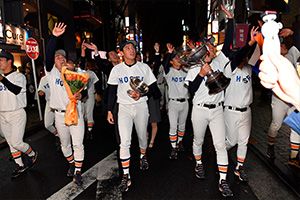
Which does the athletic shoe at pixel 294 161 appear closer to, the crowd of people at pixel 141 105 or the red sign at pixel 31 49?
the crowd of people at pixel 141 105

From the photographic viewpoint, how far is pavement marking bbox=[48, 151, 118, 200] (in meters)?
3.60

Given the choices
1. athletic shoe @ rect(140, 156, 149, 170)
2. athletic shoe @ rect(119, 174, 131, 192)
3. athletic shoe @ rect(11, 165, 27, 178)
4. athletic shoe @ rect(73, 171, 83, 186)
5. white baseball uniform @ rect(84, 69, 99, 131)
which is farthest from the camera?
white baseball uniform @ rect(84, 69, 99, 131)

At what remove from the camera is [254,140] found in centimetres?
571

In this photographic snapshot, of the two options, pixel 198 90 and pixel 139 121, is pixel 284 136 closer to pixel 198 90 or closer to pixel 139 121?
pixel 198 90

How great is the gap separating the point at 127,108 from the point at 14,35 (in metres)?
11.2

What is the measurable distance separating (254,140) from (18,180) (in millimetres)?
5663

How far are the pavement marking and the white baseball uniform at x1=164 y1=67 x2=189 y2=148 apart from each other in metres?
1.54

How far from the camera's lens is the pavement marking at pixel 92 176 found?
3596 mm

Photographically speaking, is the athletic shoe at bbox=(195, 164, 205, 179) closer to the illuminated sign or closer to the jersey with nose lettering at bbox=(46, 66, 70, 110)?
the jersey with nose lettering at bbox=(46, 66, 70, 110)

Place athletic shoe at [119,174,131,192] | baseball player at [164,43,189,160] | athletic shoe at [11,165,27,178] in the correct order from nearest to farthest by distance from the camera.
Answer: athletic shoe at [119,174,131,192] < athletic shoe at [11,165,27,178] < baseball player at [164,43,189,160]

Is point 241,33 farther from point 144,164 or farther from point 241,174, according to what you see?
point 144,164

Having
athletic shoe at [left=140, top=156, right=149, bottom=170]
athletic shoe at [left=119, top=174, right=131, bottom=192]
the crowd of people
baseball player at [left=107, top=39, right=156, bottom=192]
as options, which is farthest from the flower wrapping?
athletic shoe at [left=140, top=156, right=149, bottom=170]

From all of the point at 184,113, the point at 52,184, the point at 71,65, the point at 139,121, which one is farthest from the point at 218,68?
the point at 52,184

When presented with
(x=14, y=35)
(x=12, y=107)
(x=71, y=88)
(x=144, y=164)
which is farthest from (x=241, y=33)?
(x=14, y=35)
